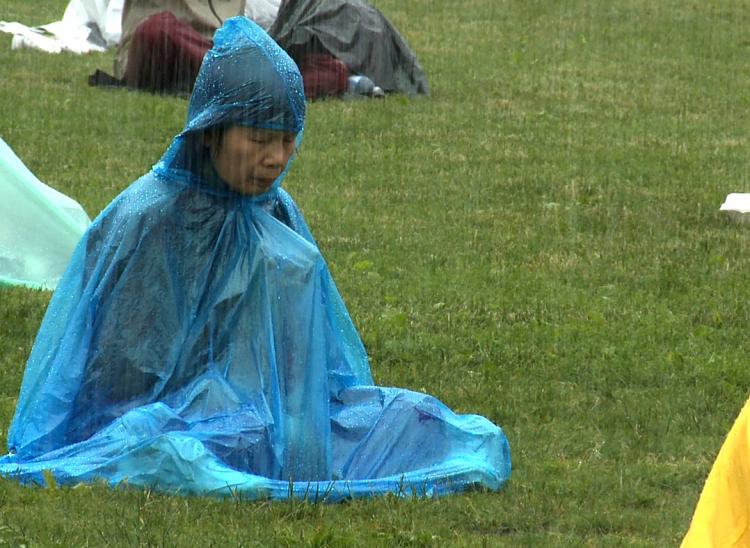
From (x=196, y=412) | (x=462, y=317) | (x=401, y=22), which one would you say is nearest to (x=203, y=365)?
(x=196, y=412)

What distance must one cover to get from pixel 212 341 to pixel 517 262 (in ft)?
12.6

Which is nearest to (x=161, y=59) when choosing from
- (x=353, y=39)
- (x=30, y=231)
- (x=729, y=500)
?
(x=353, y=39)

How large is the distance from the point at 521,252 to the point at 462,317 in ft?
5.06

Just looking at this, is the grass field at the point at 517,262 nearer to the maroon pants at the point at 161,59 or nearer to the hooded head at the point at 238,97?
the maroon pants at the point at 161,59

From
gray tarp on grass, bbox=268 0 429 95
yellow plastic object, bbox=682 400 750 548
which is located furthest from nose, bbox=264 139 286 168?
gray tarp on grass, bbox=268 0 429 95

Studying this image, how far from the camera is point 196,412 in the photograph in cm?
487

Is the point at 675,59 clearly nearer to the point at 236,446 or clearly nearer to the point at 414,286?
the point at 414,286

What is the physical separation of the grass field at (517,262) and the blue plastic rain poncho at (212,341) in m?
0.22

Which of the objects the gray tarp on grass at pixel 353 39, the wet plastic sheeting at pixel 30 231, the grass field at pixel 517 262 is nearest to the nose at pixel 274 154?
the grass field at pixel 517 262

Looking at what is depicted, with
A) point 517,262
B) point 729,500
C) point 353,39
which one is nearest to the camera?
point 729,500

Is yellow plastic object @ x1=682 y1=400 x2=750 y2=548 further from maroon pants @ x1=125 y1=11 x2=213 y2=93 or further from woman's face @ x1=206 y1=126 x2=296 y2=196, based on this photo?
maroon pants @ x1=125 y1=11 x2=213 y2=93

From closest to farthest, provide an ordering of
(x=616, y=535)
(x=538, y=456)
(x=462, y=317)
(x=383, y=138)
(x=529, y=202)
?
(x=616, y=535)
(x=538, y=456)
(x=462, y=317)
(x=529, y=202)
(x=383, y=138)

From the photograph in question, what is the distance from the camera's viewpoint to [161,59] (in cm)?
1320

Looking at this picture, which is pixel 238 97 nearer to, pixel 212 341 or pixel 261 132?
pixel 261 132
